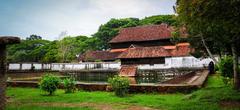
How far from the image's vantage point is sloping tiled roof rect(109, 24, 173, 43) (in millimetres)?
58875

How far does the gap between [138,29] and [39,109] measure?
53187 millimetres

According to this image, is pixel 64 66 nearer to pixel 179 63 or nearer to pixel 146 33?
pixel 146 33

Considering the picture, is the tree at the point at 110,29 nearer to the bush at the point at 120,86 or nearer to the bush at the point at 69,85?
the bush at the point at 69,85

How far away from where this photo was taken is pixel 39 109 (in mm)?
11570

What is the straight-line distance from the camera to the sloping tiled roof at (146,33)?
5888 centimetres

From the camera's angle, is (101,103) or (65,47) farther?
(65,47)

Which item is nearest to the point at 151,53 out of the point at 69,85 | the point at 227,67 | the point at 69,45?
the point at 69,45

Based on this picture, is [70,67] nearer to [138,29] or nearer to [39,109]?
[138,29]

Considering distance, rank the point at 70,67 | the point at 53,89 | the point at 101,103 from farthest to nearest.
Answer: the point at 70,67 < the point at 53,89 < the point at 101,103

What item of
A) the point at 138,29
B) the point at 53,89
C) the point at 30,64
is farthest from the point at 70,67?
the point at 53,89

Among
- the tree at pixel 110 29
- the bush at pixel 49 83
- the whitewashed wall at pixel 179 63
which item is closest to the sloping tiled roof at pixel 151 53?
the whitewashed wall at pixel 179 63

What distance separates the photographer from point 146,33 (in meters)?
61.6

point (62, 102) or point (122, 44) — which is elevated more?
point (122, 44)

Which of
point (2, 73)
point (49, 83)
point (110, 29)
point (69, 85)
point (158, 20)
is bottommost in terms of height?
point (69, 85)
